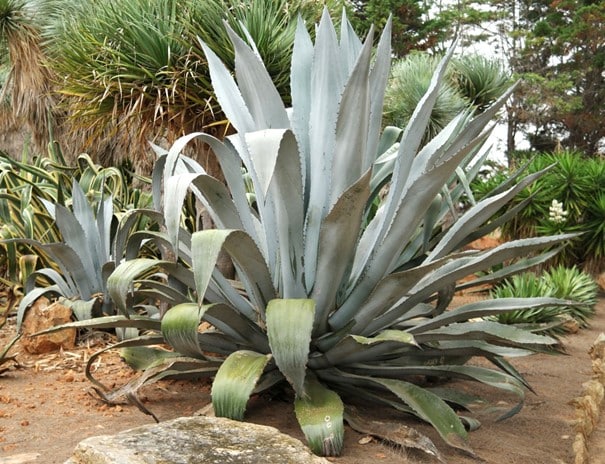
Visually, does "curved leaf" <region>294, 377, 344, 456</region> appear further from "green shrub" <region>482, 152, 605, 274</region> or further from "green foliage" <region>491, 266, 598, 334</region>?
"green shrub" <region>482, 152, 605, 274</region>

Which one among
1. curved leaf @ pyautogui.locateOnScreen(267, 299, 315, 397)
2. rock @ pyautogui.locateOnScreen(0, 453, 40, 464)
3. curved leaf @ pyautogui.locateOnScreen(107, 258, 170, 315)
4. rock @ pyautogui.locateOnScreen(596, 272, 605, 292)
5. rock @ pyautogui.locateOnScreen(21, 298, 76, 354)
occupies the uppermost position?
curved leaf @ pyautogui.locateOnScreen(107, 258, 170, 315)

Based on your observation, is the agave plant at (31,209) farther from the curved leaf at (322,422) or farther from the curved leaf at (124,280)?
the curved leaf at (322,422)

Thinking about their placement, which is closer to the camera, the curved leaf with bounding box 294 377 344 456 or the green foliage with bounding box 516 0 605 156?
the curved leaf with bounding box 294 377 344 456

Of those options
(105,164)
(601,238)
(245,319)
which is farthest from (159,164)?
(105,164)

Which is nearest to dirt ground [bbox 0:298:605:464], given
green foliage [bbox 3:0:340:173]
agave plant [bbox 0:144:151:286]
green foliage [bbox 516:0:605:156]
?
agave plant [bbox 0:144:151:286]

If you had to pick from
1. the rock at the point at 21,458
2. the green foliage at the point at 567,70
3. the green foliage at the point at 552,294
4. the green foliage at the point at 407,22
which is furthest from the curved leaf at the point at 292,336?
the green foliage at the point at 567,70

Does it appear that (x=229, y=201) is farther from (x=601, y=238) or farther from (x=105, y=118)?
(x=601, y=238)

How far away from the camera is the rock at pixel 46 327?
4391mm

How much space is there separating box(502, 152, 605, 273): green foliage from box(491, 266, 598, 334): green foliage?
2043 mm

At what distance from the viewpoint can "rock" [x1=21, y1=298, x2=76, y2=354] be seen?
14.4ft

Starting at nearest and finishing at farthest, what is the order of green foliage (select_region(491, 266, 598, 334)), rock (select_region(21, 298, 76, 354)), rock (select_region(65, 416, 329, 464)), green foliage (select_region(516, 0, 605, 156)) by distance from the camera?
rock (select_region(65, 416, 329, 464)) → rock (select_region(21, 298, 76, 354)) → green foliage (select_region(491, 266, 598, 334)) → green foliage (select_region(516, 0, 605, 156))

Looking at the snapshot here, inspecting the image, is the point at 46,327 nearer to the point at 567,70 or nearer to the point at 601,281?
the point at 601,281

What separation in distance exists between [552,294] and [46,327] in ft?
14.5

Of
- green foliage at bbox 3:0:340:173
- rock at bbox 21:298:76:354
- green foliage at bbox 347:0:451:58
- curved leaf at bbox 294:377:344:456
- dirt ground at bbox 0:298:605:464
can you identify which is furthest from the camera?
green foliage at bbox 347:0:451:58
